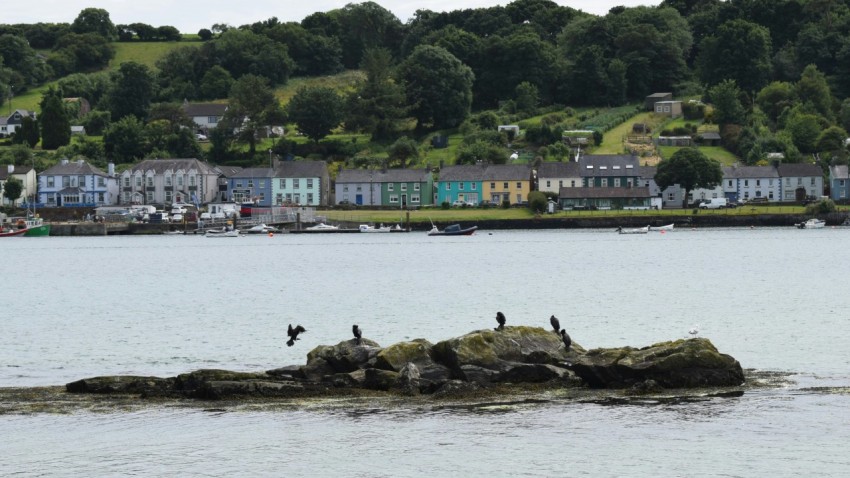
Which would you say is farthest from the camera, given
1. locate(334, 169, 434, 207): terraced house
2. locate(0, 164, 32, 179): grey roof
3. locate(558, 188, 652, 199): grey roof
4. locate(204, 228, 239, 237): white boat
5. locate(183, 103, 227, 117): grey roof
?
locate(183, 103, 227, 117): grey roof

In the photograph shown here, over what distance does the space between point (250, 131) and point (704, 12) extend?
65.9 meters

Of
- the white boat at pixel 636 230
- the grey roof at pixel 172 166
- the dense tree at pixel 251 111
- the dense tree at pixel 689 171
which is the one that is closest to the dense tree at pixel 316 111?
the dense tree at pixel 251 111

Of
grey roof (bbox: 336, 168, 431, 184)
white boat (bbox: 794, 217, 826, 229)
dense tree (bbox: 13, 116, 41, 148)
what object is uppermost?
dense tree (bbox: 13, 116, 41, 148)

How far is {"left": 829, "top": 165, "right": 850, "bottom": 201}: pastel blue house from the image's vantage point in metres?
114

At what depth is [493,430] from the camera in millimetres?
25125

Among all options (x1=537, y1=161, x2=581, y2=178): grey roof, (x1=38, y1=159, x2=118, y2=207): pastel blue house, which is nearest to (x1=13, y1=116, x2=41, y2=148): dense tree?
(x1=38, y1=159, x2=118, y2=207): pastel blue house

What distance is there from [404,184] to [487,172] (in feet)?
27.4

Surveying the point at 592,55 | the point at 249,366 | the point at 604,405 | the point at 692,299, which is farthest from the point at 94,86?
the point at 604,405

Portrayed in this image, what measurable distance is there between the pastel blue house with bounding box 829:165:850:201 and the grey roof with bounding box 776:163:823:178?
1.19 m

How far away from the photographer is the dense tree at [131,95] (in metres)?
149

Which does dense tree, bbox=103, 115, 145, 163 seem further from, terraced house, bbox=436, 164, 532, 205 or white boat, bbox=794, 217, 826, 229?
white boat, bbox=794, 217, 826, 229

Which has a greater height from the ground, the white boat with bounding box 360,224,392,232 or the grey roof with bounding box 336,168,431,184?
the grey roof with bounding box 336,168,431,184

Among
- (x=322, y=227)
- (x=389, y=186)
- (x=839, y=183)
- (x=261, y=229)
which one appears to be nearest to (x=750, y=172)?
(x=839, y=183)

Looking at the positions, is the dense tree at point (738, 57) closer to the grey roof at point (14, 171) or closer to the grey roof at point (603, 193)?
the grey roof at point (603, 193)
